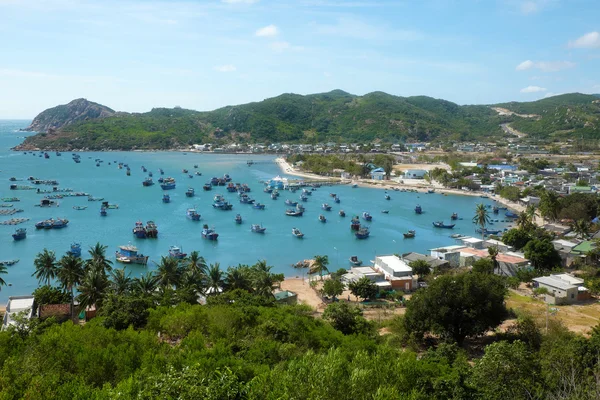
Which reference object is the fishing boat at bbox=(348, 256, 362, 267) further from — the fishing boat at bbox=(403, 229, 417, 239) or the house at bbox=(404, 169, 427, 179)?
the house at bbox=(404, 169, 427, 179)

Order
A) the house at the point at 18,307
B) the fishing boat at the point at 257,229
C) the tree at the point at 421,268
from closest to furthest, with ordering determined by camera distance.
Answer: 1. the house at the point at 18,307
2. the tree at the point at 421,268
3. the fishing boat at the point at 257,229

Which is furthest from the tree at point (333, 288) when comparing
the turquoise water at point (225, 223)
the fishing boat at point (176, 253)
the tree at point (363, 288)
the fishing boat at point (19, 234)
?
the fishing boat at point (19, 234)

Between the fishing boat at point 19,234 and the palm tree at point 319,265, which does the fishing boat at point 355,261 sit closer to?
the palm tree at point 319,265

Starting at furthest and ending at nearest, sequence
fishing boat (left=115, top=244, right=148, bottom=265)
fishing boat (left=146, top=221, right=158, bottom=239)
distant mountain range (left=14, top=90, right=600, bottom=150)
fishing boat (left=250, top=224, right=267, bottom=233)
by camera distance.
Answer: distant mountain range (left=14, top=90, right=600, bottom=150) < fishing boat (left=250, top=224, right=267, bottom=233) < fishing boat (left=146, top=221, right=158, bottom=239) < fishing boat (left=115, top=244, right=148, bottom=265)

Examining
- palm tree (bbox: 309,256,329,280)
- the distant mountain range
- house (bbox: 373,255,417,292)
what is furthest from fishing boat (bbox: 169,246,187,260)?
the distant mountain range

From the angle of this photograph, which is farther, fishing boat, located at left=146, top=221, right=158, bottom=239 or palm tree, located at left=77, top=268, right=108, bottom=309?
fishing boat, located at left=146, top=221, right=158, bottom=239

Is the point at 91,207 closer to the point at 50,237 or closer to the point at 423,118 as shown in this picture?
the point at 50,237

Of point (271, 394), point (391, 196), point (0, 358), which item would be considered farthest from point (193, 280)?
point (391, 196)
